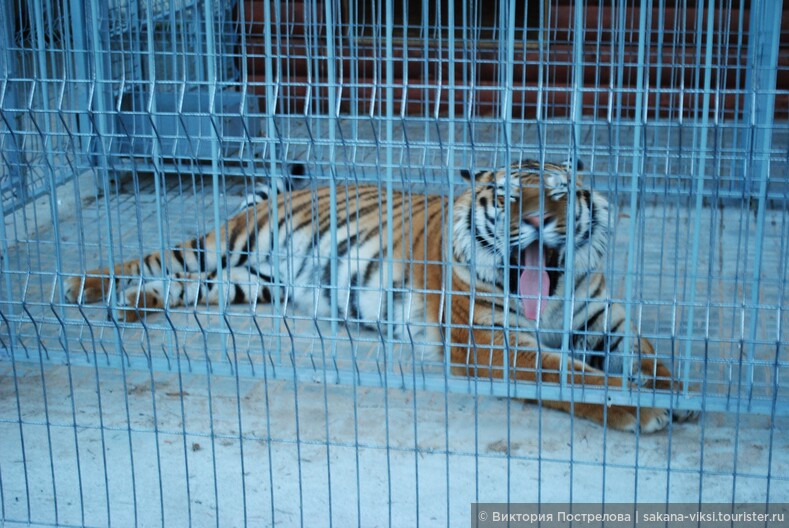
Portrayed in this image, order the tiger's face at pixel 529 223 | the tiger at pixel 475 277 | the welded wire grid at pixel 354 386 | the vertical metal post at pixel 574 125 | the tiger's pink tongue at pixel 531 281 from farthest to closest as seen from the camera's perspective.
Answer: the tiger's pink tongue at pixel 531 281, the tiger's face at pixel 529 223, the tiger at pixel 475 277, the welded wire grid at pixel 354 386, the vertical metal post at pixel 574 125

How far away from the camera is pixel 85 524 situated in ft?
9.62

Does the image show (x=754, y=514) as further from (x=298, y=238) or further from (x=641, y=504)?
(x=298, y=238)

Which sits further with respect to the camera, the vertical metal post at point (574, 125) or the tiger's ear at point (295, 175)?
the tiger's ear at point (295, 175)

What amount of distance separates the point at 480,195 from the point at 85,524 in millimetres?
1700

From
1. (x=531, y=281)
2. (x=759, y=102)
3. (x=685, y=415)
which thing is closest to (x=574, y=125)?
(x=531, y=281)

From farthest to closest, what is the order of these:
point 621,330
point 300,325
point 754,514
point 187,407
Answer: point 300,325 < point 621,330 < point 187,407 < point 754,514

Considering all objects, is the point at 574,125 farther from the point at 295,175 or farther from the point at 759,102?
the point at 759,102

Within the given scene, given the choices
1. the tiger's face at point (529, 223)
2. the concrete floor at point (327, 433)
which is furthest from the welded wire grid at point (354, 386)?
the tiger's face at point (529, 223)

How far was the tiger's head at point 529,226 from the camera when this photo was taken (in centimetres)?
341

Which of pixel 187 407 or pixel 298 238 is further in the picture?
pixel 298 238

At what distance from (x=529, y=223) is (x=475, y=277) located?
261 mm

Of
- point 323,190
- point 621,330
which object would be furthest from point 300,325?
point 621,330

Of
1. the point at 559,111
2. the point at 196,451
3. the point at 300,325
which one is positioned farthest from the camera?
the point at 559,111

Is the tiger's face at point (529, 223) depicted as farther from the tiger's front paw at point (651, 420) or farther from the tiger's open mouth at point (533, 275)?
the tiger's front paw at point (651, 420)
